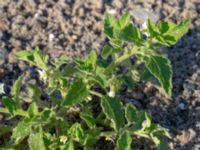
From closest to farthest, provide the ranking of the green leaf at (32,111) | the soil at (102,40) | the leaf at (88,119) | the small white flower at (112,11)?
the green leaf at (32,111), the leaf at (88,119), the soil at (102,40), the small white flower at (112,11)

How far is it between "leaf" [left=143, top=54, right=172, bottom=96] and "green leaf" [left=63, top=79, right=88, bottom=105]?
307mm

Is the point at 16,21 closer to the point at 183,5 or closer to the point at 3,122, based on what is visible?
the point at 3,122

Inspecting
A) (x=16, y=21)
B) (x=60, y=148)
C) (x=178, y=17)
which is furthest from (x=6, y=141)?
(x=178, y=17)

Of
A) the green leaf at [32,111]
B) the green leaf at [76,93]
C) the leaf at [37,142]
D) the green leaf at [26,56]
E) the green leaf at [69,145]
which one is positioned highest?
the green leaf at [26,56]

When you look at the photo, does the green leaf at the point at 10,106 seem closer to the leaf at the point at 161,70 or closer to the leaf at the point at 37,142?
the leaf at the point at 37,142

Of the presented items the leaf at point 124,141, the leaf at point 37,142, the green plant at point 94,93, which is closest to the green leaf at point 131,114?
the green plant at point 94,93

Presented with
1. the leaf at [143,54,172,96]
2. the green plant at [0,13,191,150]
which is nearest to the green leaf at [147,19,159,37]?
the green plant at [0,13,191,150]

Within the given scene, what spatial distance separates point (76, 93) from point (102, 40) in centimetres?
83

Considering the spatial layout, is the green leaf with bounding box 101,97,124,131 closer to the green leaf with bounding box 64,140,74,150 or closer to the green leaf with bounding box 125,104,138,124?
the green leaf with bounding box 125,104,138,124

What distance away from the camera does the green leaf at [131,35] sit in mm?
2467

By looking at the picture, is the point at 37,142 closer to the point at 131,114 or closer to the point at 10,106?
the point at 10,106

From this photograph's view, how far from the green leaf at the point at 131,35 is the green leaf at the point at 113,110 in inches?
11.4

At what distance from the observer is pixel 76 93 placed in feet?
8.29

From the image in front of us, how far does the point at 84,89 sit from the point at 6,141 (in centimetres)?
51
